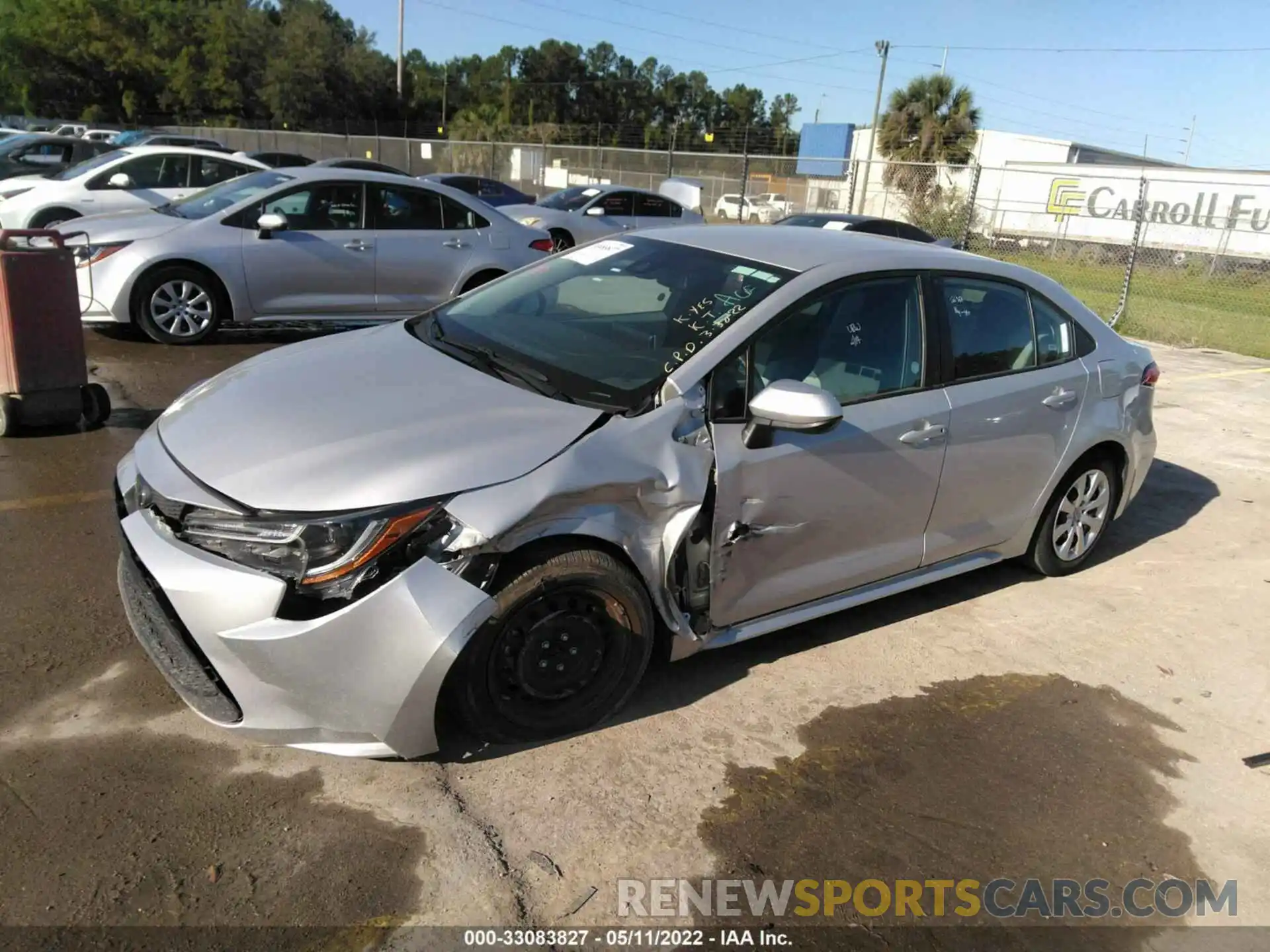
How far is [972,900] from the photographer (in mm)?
2643

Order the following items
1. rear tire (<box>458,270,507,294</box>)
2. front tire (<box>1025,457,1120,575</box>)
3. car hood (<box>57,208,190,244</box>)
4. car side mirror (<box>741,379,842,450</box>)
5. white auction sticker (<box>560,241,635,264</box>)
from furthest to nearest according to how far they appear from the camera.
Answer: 1. rear tire (<box>458,270,507,294</box>)
2. car hood (<box>57,208,190,244</box>)
3. front tire (<box>1025,457,1120,575</box>)
4. white auction sticker (<box>560,241,635,264</box>)
5. car side mirror (<box>741,379,842,450</box>)

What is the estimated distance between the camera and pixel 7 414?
5.44 metres

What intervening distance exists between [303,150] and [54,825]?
41440 millimetres

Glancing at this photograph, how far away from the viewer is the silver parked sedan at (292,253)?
25.2ft

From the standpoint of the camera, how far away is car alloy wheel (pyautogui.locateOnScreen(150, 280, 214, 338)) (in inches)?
309

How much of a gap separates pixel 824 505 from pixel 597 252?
1.62 metres

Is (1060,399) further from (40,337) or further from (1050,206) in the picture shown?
(1050,206)

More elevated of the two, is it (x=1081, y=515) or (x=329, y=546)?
(x=329, y=546)

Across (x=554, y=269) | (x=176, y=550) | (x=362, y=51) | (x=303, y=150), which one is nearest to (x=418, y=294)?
(x=554, y=269)

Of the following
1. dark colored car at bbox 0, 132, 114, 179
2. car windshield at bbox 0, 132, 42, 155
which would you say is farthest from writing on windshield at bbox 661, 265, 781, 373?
car windshield at bbox 0, 132, 42, 155

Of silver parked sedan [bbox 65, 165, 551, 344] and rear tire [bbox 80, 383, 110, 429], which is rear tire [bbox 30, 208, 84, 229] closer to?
silver parked sedan [bbox 65, 165, 551, 344]

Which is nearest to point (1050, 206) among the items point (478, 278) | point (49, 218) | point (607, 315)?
point (478, 278)

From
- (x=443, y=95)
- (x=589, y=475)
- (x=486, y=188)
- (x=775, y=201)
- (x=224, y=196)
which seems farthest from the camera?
(x=443, y=95)

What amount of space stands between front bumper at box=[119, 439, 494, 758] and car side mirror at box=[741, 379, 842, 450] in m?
1.12
